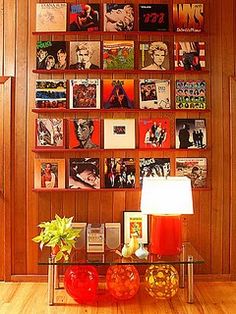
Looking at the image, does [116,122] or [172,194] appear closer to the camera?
[172,194]

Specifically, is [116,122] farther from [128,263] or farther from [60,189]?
[128,263]

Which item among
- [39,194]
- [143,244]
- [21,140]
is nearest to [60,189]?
[39,194]

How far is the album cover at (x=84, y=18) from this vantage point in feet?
12.9

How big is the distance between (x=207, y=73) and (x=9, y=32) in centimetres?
164

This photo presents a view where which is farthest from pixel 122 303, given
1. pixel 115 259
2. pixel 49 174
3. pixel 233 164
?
pixel 233 164

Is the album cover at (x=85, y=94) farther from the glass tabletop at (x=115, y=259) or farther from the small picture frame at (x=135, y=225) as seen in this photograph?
the glass tabletop at (x=115, y=259)

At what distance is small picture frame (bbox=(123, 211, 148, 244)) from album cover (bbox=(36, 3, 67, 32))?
1588 millimetres

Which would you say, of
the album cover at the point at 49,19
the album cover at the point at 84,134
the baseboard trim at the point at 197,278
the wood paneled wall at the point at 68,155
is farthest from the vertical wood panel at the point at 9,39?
the baseboard trim at the point at 197,278

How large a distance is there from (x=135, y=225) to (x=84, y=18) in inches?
67.8

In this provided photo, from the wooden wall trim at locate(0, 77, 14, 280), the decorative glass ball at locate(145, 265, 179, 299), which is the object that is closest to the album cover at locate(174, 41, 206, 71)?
the wooden wall trim at locate(0, 77, 14, 280)

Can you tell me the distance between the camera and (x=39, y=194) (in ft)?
13.0

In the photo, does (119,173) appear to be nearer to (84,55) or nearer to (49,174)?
(49,174)

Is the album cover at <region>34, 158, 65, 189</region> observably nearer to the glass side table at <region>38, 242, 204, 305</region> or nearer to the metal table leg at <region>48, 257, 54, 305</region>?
the glass side table at <region>38, 242, 204, 305</region>

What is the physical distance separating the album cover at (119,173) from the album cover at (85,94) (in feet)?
1.55
